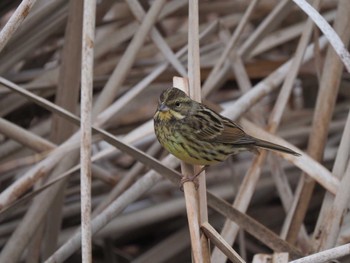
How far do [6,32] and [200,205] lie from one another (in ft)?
2.93

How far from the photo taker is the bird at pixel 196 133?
327 centimetres

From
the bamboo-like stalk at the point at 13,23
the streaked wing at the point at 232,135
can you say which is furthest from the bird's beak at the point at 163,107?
the bamboo-like stalk at the point at 13,23

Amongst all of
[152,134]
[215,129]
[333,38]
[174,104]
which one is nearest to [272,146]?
[215,129]

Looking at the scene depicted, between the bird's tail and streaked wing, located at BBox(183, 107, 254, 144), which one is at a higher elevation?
streaked wing, located at BBox(183, 107, 254, 144)

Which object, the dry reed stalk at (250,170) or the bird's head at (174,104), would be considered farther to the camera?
the dry reed stalk at (250,170)

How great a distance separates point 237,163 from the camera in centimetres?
480

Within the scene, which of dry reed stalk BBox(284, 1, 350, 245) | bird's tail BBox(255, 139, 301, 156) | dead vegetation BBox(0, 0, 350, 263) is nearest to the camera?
dead vegetation BBox(0, 0, 350, 263)

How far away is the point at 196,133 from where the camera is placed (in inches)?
139

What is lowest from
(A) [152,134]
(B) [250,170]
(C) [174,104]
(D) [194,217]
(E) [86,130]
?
(D) [194,217]

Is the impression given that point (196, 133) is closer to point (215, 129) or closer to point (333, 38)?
point (215, 129)

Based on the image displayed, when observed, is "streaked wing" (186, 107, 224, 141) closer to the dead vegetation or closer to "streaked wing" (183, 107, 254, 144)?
"streaked wing" (183, 107, 254, 144)

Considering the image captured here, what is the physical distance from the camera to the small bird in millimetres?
3270

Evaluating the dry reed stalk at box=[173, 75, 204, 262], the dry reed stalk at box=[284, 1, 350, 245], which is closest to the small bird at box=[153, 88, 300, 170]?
the dry reed stalk at box=[284, 1, 350, 245]

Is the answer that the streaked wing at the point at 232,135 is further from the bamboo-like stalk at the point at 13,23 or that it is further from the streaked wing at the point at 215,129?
the bamboo-like stalk at the point at 13,23
